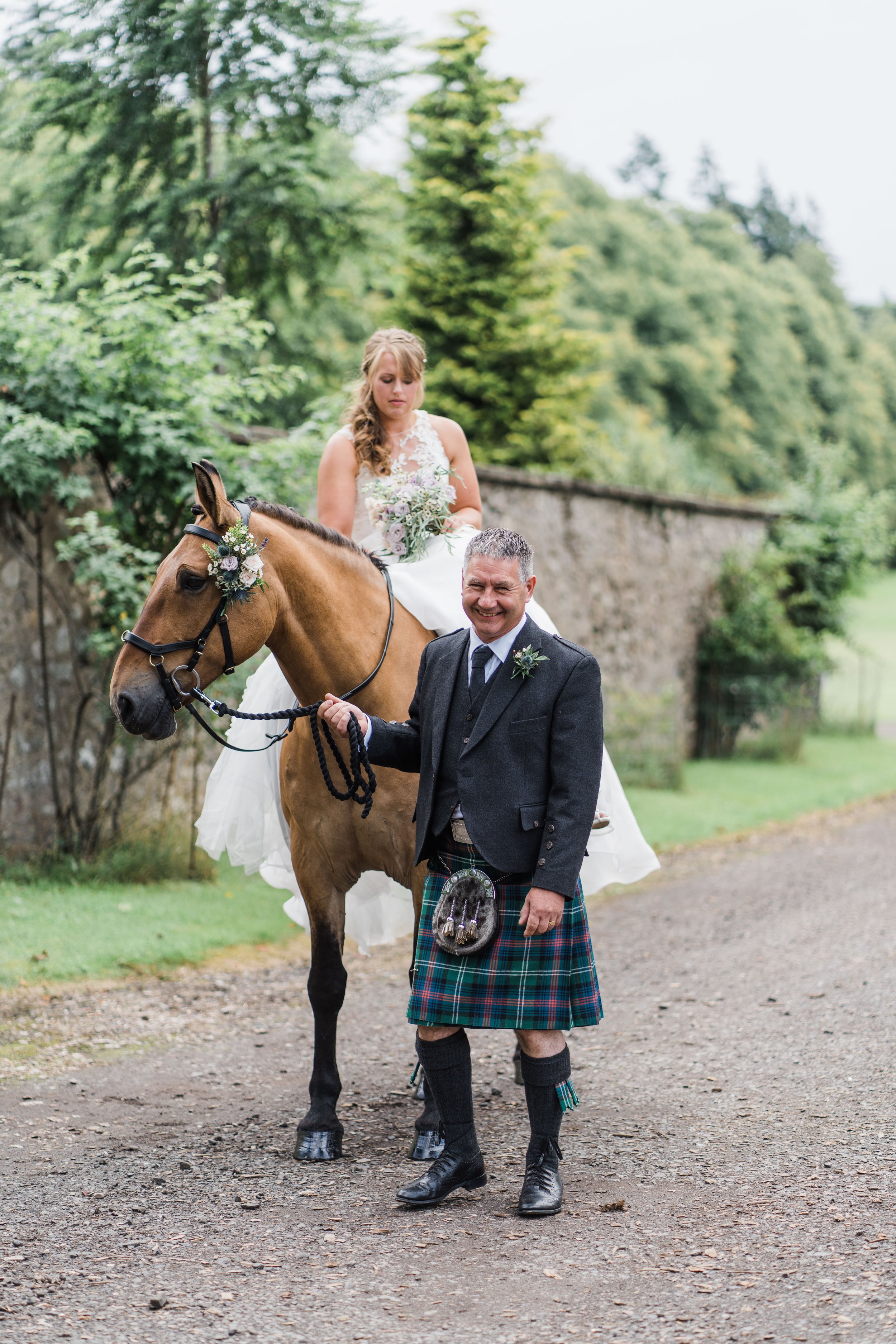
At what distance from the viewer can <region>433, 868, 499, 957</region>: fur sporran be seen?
3.46 m

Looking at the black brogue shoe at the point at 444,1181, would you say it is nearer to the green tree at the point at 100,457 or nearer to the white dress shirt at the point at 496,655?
the white dress shirt at the point at 496,655

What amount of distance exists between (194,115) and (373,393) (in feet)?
22.8

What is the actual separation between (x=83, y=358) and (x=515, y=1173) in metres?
5.16

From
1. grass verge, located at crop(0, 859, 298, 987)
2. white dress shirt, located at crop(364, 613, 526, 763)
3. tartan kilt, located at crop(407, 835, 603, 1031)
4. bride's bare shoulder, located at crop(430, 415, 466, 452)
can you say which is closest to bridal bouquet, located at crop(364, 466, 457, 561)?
bride's bare shoulder, located at crop(430, 415, 466, 452)

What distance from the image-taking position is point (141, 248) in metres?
6.93

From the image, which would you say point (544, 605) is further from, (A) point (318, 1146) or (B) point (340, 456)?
(A) point (318, 1146)

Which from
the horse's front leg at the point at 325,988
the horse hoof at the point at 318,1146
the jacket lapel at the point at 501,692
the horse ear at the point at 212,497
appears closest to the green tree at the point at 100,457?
the horse's front leg at the point at 325,988

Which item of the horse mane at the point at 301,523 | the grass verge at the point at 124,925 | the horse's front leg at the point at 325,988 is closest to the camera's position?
the horse mane at the point at 301,523

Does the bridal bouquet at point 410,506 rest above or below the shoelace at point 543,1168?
above

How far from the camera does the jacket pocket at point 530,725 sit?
136 inches

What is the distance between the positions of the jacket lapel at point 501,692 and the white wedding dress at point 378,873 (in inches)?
29.0

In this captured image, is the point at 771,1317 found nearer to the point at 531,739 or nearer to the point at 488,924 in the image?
the point at 488,924

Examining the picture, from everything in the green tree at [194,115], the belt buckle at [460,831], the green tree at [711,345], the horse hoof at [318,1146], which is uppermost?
the green tree at [711,345]

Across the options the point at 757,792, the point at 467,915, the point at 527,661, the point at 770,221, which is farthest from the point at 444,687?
the point at 770,221
